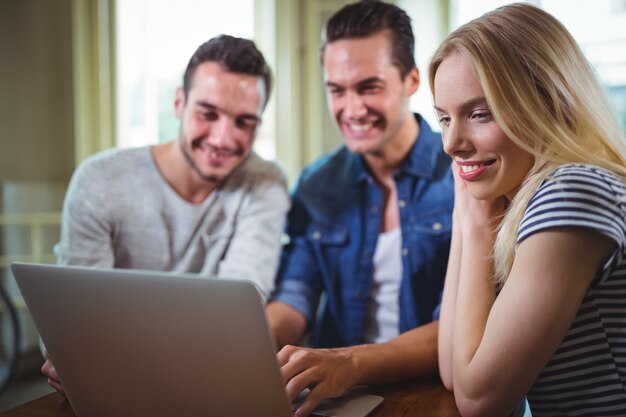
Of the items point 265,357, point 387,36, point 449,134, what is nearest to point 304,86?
point 387,36

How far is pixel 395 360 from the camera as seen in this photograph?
3.28 ft

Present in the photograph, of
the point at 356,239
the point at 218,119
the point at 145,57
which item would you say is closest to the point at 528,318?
the point at 356,239

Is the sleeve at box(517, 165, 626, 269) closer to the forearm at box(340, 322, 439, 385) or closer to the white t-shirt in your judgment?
the forearm at box(340, 322, 439, 385)

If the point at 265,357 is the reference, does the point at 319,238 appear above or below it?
below

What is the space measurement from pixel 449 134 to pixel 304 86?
329cm

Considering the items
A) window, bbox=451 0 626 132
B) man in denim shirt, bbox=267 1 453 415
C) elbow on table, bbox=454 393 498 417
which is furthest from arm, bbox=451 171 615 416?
window, bbox=451 0 626 132

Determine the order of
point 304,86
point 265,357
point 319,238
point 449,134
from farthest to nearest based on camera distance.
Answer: point 304,86 → point 319,238 → point 449,134 → point 265,357

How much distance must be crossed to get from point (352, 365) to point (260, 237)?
2.07 ft

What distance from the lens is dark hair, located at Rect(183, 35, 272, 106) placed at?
1.47 metres

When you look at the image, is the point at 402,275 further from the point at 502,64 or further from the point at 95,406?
the point at 95,406

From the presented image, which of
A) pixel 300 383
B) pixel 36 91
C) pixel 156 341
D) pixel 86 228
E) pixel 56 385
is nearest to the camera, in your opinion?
pixel 156 341

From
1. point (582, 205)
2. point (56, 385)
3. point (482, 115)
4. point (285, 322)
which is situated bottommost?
point (285, 322)

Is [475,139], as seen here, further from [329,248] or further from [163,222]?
[163,222]

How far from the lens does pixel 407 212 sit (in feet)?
5.01
